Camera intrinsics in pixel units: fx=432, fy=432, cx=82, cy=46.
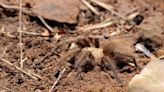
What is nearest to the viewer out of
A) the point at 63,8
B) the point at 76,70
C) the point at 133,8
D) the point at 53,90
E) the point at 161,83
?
the point at 161,83

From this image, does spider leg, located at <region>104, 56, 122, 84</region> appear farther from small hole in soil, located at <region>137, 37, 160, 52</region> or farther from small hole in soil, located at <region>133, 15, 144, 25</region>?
small hole in soil, located at <region>133, 15, 144, 25</region>

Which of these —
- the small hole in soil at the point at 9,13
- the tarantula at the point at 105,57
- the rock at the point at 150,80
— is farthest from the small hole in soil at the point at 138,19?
the rock at the point at 150,80

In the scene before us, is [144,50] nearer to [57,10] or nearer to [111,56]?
[111,56]

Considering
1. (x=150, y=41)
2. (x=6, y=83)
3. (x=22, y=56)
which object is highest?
(x=150, y=41)

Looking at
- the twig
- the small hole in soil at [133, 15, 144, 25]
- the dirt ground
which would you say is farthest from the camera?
the small hole in soil at [133, 15, 144, 25]

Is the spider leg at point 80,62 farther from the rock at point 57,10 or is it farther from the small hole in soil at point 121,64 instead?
the rock at point 57,10

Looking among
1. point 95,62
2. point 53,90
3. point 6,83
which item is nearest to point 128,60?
point 95,62

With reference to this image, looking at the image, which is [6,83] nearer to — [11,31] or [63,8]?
[11,31]

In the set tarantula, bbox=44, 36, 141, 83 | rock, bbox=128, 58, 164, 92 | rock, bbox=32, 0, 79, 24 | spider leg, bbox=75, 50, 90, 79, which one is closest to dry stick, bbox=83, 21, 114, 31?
rock, bbox=32, 0, 79, 24
